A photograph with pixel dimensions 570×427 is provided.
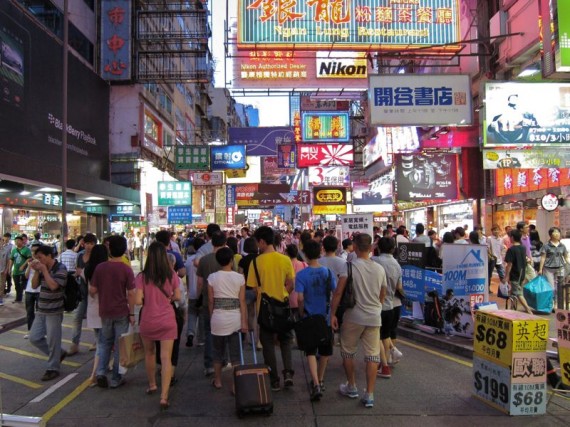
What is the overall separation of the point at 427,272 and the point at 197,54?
75.6 feet

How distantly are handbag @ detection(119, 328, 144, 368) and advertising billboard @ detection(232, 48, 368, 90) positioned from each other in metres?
9.59

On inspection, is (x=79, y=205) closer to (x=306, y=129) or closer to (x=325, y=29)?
(x=306, y=129)

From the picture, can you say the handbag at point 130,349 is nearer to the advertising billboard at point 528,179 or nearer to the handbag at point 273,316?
the handbag at point 273,316

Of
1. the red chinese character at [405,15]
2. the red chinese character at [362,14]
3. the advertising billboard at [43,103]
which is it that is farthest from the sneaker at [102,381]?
the red chinese character at [405,15]

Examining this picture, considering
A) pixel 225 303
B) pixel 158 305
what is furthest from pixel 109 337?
pixel 225 303

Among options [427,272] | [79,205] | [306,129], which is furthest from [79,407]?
[79,205]

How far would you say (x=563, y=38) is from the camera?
28.6ft

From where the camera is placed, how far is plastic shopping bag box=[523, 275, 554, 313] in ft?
32.0

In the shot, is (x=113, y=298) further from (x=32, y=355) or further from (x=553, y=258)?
(x=553, y=258)

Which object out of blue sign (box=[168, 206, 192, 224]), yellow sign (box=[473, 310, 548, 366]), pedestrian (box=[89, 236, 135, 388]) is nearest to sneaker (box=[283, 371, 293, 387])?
pedestrian (box=[89, 236, 135, 388])

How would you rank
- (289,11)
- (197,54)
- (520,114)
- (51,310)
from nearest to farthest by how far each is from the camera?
1. (51,310)
2. (520,114)
3. (289,11)
4. (197,54)

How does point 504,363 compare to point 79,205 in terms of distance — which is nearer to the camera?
point 504,363

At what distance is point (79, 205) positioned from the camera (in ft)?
86.5

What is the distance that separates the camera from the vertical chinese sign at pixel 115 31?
1129 inches
